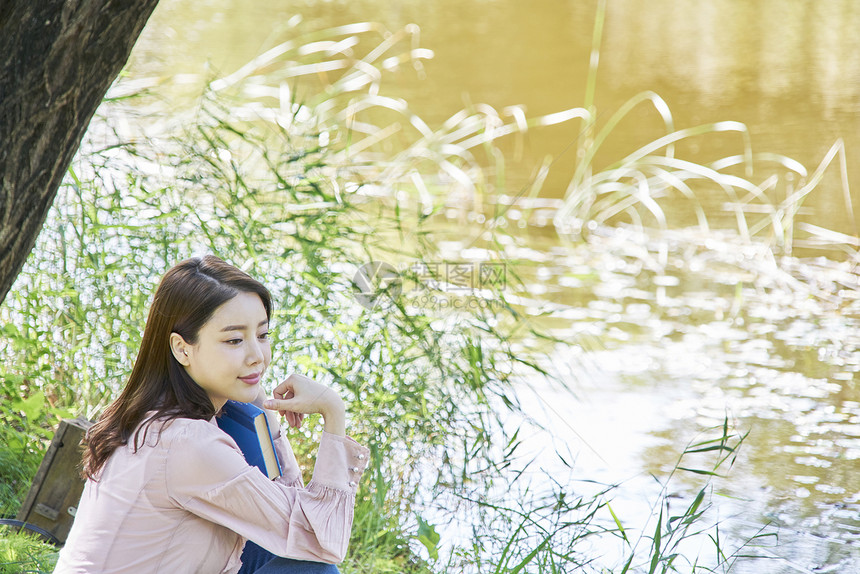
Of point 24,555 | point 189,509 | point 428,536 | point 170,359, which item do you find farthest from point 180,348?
point 428,536

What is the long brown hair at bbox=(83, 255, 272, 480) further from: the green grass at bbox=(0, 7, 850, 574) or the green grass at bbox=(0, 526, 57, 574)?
the green grass at bbox=(0, 7, 850, 574)

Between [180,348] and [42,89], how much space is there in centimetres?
46

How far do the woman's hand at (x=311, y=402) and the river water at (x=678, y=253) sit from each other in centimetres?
116

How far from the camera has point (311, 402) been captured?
1.60 metres

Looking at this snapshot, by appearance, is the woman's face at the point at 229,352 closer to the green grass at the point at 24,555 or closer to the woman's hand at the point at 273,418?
the woman's hand at the point at 273,418

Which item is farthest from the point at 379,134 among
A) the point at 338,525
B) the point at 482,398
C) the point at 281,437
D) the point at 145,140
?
the point at 338,525

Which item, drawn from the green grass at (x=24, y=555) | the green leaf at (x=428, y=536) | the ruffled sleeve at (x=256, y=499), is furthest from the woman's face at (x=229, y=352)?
the green leaf at (x=428, y=536)

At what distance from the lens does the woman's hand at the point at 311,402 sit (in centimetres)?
159

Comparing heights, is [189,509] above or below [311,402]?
below

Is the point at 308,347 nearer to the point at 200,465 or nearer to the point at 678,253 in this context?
the point at 200,465

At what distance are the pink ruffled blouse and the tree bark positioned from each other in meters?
0.41

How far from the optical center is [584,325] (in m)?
4.12

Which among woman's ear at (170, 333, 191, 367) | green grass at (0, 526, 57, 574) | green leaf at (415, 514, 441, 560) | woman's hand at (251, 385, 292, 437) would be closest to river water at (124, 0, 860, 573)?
green leaf at (415, 514, 441, 560)

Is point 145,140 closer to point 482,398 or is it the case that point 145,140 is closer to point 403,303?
point 403,303
